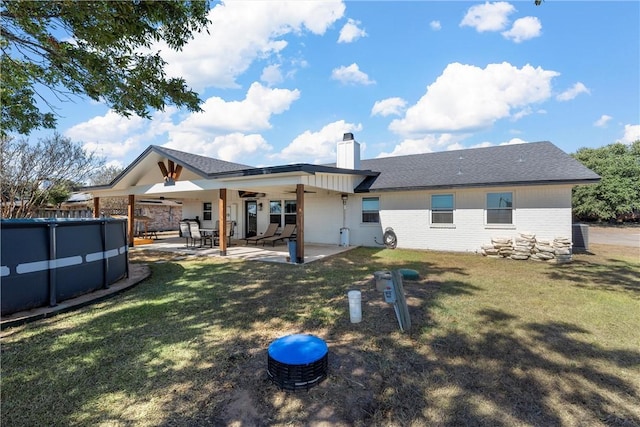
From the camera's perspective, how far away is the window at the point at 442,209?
39.5 ft

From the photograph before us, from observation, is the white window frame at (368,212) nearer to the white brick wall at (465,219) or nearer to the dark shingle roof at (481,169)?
the white brick wall at (465,219)

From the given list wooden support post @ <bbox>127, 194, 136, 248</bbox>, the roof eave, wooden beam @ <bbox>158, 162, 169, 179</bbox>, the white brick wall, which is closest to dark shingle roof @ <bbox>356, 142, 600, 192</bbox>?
the roof eave

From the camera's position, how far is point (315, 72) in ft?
41.5

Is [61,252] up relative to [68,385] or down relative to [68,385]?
up

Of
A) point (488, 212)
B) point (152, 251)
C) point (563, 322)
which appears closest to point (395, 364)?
point (563, 322)

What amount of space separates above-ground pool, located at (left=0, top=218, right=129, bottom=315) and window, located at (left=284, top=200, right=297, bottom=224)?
951 centimetres

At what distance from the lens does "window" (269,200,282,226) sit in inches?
615

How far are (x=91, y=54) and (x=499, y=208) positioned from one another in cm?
1258

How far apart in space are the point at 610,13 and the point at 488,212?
6.65 m

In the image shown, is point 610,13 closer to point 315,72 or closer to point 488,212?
point 488,212

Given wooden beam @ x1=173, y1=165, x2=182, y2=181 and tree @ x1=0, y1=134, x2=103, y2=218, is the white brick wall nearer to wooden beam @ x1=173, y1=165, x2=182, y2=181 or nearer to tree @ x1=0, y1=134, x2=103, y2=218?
wooden beam @ x1=173, y1=165, x2=182, y2=181

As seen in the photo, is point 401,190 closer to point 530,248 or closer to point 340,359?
point 530,248

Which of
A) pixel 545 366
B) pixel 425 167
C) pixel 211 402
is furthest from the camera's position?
pixel 425 167

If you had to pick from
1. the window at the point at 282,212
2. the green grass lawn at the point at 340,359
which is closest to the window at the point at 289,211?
the window at the point at 282,212
